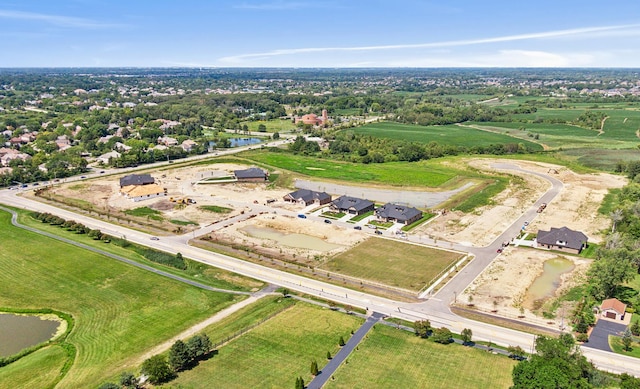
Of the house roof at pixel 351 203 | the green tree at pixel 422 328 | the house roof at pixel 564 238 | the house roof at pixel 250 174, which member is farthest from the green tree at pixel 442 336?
the house roof at pixel 250 174

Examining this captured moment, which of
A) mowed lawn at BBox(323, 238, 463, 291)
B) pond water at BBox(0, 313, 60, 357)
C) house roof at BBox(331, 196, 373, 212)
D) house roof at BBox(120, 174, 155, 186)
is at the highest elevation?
house roof at BBox(120, 174, 155, 186)

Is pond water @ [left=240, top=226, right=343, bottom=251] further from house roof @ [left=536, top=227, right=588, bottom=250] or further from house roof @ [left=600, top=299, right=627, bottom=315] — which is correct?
house roof @ [left=600, top=299, right=627, bottom=315]

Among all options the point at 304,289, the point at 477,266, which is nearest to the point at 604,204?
→ the point at 477,266

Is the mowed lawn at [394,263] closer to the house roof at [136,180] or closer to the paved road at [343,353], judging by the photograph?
the paved road at [343,353]

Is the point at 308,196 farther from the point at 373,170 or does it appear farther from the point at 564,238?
the point at 564,238

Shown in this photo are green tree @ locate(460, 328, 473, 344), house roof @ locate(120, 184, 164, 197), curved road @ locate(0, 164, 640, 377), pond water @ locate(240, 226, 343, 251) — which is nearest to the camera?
green tree @ locate(460, 328, 473, 344)

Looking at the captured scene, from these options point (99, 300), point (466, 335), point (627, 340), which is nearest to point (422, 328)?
point (466, 335)

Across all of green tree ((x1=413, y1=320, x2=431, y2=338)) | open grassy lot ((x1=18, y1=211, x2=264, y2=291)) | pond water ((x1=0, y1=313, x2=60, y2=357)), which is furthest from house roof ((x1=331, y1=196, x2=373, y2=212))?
pond water ((x1=0, y1=313, x2=60, y2=357))
